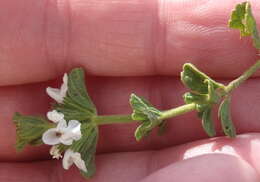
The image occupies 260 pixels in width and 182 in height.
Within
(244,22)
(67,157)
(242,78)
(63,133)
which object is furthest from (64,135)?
(244,22)

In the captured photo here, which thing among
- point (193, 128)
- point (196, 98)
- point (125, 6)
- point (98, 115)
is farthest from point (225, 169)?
point (125, 6)

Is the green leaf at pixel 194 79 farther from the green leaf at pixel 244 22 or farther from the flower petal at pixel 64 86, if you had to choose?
the flower petal at pixel 64 86

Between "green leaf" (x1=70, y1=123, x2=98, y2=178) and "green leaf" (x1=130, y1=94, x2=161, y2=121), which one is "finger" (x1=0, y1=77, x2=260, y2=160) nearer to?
"green leaf" (x1=70, y1=123, x2=98, y2=178)

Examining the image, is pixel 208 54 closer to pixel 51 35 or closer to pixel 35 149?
pixel 51 35

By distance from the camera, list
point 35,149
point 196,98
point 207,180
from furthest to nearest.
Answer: point 35,149
point 196,98
point 207,180

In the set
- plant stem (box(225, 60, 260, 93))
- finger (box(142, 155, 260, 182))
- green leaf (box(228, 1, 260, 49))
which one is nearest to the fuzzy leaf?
plant stem (box(225, 60, 260, 93))

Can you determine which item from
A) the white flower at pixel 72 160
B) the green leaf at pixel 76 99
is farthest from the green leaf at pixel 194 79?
the white flower at pixel 72 160
